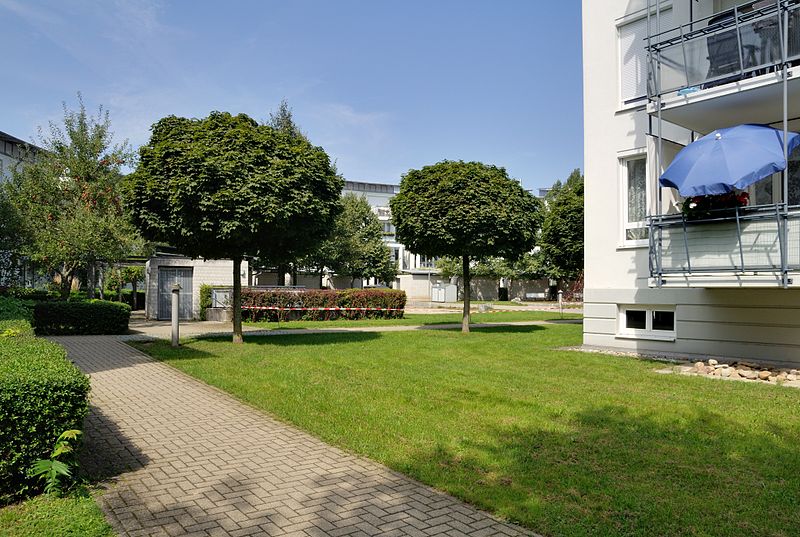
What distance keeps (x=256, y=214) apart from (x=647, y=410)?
8.75 metres

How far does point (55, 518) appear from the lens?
4219mm

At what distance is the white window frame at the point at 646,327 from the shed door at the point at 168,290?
61.1ft

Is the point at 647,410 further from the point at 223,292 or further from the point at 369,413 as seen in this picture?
the point at 223,292

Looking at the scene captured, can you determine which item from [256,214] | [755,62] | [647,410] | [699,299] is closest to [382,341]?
[256,214]

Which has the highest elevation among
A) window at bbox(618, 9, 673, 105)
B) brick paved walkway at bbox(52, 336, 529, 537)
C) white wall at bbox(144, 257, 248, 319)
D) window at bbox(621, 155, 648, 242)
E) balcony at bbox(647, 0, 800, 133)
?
window at bbox(618, 9, 673, 105)

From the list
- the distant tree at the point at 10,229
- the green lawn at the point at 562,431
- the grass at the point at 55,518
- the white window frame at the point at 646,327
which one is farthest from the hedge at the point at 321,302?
the grass at the point at 55,518

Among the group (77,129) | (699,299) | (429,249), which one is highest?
(77,129)

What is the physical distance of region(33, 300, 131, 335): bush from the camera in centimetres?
1758

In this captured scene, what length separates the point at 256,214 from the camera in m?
13.0

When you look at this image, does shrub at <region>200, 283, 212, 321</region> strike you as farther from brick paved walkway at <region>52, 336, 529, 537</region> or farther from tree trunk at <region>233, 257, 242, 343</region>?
brick paved walkway at <region>52, 336, 529, 537</region>

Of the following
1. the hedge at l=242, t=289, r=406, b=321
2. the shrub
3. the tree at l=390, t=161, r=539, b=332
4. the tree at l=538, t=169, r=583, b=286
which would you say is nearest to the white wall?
the shrub

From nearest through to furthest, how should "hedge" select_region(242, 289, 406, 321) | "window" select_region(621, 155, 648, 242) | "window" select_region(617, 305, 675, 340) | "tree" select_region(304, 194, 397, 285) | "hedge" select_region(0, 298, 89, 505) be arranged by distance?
1. "hedge" select_region(0, 298, 89, 505)
2. "window" select_region(617, 305, 675, 340)
3. "window" select_region(621, 155, 648, 242)
4. "hedge" select_region(242, 289, 406, 321)
5. "tree" select_region(304, 194, 397, 285)

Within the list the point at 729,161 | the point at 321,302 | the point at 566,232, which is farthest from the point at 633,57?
the point at 321,302

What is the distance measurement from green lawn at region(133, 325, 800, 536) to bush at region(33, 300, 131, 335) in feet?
23.7
